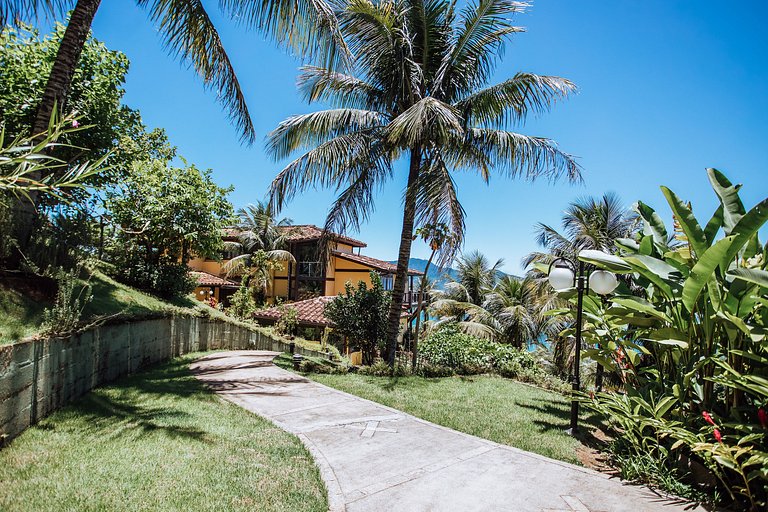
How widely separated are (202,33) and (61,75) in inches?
117

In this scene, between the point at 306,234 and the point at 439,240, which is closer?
the point at 439,240

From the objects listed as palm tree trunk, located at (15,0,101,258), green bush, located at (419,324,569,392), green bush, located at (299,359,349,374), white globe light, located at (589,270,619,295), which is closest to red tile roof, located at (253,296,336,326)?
green bush, located at (419,324,569,392)

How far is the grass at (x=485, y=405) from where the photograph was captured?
5.98 metres

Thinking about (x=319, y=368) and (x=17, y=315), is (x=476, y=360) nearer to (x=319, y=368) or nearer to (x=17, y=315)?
(x=319, y=368)

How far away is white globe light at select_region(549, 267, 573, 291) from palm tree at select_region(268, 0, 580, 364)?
15.1 ft

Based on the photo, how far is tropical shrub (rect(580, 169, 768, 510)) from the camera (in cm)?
412

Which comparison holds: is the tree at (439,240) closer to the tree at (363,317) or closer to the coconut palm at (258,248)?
the tree at (363,317)

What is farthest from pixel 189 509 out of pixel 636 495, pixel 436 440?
pixel 636 495

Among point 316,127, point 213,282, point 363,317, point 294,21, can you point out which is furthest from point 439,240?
point 213,282

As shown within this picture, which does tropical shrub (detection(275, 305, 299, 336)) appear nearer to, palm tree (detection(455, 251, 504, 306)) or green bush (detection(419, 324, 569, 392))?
green bush (detection(419, 324, 569, 392))

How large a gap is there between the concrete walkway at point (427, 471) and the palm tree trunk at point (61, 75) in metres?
4.62

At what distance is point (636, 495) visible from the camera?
4359mm

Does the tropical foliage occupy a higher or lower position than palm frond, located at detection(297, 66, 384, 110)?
lower

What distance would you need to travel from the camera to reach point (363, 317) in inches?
549
